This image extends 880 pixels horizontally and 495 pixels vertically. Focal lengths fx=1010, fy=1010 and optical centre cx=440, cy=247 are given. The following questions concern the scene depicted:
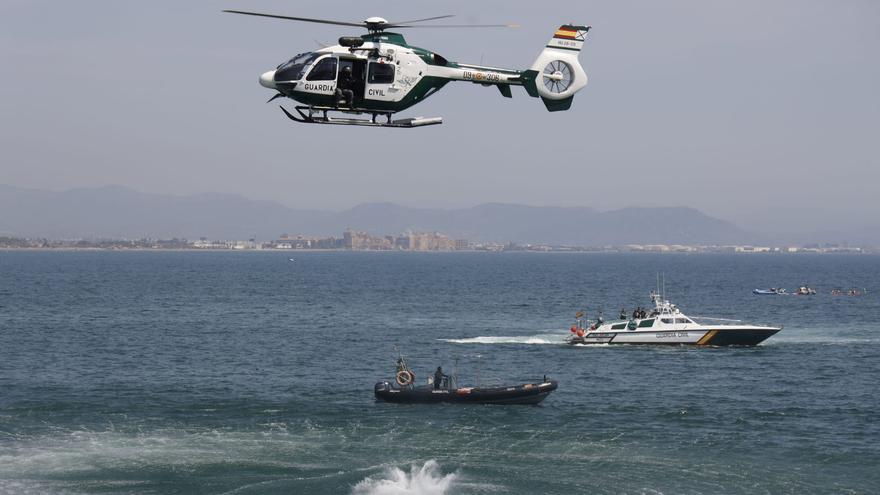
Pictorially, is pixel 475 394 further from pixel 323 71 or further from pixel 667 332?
pixel 667 332

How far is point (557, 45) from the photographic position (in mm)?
42500

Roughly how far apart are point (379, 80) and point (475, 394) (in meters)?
26.5

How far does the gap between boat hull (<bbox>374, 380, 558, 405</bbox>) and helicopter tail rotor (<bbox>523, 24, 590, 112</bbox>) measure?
74.6 feet

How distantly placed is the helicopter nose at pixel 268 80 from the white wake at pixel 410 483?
56.6 ft

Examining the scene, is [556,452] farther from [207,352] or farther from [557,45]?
[207,352]

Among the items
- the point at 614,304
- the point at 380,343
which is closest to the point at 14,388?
the point at 380,343

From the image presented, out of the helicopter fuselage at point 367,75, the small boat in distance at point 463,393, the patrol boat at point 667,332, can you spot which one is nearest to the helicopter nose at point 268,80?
the helicopter fuselage at point 367,75

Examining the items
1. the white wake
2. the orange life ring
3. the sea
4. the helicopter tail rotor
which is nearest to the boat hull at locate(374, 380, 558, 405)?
the orange life ring

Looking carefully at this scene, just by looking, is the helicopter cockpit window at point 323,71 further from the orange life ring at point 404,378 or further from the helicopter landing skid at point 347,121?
the orange life ring at point 404,378

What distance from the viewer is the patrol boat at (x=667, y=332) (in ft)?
282

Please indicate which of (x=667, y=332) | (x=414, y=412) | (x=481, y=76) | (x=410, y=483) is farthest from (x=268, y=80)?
(x=667, y=332)

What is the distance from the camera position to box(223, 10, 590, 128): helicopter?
37875 mm

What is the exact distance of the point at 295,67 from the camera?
3812 cm

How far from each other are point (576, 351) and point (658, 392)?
19162 mm
